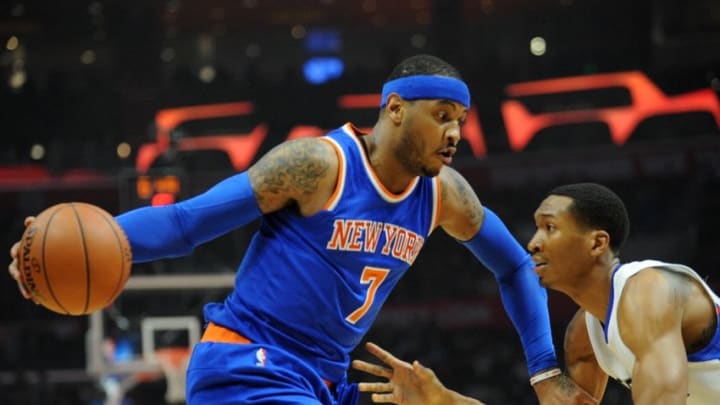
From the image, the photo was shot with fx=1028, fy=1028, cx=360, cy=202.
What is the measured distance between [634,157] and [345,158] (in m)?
8.58

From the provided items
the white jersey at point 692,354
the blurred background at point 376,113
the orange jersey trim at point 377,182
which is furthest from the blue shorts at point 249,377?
the blurred background at point 376,113

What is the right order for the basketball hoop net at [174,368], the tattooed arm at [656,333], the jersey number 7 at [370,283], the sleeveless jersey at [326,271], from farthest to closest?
the basketball hoop net at [174,368], the jersey number 7 at [370,283], the sleeveless jersey at [326,271], the tattooed arm at [656,333]

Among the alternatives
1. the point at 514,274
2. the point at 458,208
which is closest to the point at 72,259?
the point at 458,208

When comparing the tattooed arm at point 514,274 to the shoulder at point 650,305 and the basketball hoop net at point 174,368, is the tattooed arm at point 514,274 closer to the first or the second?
the shoulder at point 650,305

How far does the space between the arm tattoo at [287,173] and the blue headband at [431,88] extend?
43 centimetres

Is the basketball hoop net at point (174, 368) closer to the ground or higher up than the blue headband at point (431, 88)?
closer to the ground

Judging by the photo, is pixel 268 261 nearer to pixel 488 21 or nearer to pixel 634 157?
pixel 634 157

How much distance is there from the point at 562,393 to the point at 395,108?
1.17 metres

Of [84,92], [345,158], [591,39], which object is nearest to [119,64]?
[84,92]

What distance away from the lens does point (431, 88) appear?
326cm

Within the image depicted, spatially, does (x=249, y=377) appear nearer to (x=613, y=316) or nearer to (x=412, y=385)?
(x=412, y=385)

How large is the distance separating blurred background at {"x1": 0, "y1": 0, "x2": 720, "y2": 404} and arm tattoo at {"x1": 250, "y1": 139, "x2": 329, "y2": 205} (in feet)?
24.7

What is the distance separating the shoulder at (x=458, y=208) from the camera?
3518 millimetres

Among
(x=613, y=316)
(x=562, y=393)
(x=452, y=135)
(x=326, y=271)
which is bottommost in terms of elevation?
(x=562, y=393)
